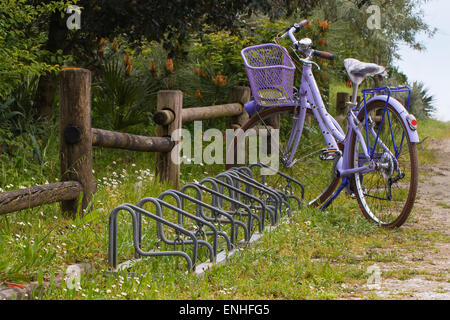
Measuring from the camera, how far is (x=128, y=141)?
5.75 metres

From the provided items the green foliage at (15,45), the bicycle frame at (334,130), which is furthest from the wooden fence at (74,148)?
the bicycle frame at (334,130)

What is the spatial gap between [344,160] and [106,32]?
9.80 feet

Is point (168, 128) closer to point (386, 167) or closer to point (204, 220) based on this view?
point (386, 167)

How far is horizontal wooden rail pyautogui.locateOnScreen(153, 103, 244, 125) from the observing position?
6391mm

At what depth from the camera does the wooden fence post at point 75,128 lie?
4.86 meters

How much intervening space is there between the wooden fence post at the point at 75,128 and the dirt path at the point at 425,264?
7.04 feet

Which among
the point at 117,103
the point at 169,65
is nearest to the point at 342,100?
the point at 169,65

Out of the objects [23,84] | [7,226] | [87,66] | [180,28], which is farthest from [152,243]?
[87,66]

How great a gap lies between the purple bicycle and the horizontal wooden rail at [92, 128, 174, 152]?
813 millimetres

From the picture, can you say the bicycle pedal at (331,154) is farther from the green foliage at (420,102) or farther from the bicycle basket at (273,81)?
the green foliage at (420,102)

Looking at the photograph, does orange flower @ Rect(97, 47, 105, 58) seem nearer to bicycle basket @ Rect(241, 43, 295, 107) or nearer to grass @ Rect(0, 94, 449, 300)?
bicycle basket @ Rect(241, 43, 295, 107)

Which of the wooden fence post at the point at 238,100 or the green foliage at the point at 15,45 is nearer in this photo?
the green foliage at the point at 15,45

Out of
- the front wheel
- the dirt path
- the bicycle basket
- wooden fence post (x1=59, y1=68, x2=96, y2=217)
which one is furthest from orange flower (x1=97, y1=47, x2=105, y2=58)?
the dirt path

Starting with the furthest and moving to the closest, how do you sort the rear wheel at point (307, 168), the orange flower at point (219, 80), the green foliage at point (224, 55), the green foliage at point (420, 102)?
the green foliage at point (420, 102), the green foliage at point (224, 55), the orange flower at point (219, 80), the rear wheel at point (307, 168)
